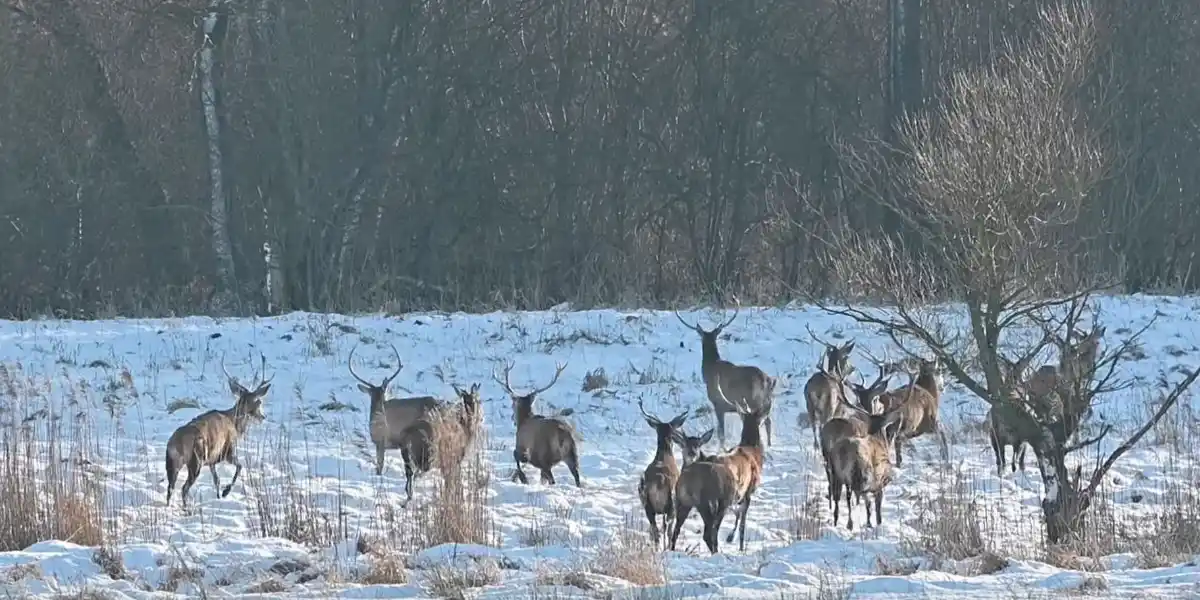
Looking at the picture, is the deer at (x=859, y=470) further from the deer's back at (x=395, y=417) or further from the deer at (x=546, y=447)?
the deer's back at (x=395, y=417)

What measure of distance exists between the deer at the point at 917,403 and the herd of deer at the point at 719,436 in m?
0.01

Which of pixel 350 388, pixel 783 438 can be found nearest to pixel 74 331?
pixel 350 388

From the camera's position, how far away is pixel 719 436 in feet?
51.6

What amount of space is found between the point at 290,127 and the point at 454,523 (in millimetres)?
20197

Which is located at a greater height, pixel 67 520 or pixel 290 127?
pixel 290 127

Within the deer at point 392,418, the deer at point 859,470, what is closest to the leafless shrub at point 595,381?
the deer at point 392,418

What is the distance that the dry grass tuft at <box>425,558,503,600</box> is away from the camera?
29.5ft

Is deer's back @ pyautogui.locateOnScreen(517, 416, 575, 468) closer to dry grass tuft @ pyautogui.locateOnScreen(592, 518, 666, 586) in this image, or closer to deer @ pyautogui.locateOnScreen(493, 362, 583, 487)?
deer @ pyautogui.locateOnScreen(493, 362, 583, 487)

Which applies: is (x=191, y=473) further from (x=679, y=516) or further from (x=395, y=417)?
(x=679, y=516)

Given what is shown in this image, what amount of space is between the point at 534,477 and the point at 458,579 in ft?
15.7

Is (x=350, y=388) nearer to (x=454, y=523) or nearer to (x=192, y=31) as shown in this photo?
(x=454, y=523)

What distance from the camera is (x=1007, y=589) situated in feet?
29.3

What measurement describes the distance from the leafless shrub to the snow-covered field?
8cm

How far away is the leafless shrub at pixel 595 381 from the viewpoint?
17.5 metres
